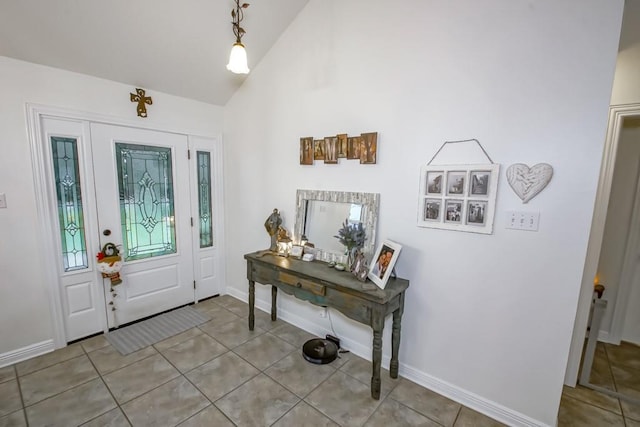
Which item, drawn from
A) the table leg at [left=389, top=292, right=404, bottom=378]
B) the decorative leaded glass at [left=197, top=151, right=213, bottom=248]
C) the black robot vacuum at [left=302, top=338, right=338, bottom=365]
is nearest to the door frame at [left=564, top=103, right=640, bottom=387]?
the table leg at [left=389, top=292, right=404, bottom=378]

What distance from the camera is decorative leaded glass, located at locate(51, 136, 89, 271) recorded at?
2.36 m

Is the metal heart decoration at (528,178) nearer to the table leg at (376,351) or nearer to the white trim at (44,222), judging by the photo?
the table leg at (376,351)

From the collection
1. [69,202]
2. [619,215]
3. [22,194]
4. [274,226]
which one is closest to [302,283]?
[274,226]

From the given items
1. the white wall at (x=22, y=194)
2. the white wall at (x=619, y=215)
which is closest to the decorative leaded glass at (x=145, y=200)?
the white wall at (x=22, y=194)

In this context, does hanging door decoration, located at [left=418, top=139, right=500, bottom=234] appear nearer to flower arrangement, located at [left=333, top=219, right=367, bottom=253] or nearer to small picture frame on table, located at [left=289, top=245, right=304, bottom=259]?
flower arrangement, located at [left=333, top=219, right=367, bottom=253]

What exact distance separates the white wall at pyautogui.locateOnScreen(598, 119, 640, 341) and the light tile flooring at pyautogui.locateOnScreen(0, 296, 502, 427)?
77.6 inches

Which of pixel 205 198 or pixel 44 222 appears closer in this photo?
pixel 44 222

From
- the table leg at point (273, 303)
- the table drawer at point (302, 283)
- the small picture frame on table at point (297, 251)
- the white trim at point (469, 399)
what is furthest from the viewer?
the table leg at point (273, 303)

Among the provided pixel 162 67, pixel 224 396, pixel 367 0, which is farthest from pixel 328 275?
pixel 162 67

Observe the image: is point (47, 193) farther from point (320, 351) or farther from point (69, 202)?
point (320, 351)

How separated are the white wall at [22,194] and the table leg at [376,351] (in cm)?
273

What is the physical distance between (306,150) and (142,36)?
63.8 inches

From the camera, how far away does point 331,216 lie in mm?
2473

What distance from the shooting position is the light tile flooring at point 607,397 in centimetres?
179
